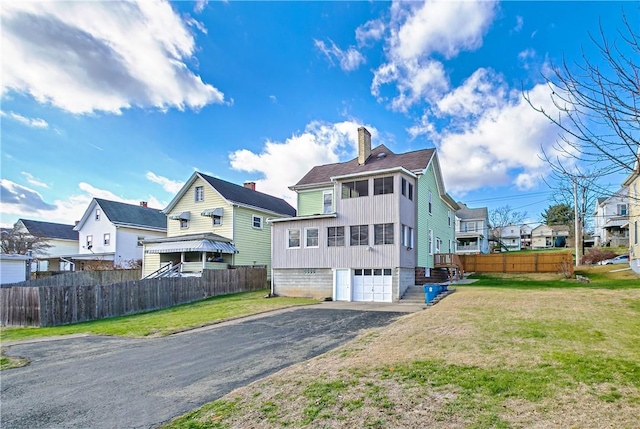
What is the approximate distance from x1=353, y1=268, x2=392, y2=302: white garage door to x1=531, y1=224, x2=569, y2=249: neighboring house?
219 feet

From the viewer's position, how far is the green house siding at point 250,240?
2909 cm

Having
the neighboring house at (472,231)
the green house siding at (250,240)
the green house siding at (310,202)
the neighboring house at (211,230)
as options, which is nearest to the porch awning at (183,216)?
the neighboring house at (211,230)

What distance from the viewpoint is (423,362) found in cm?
704

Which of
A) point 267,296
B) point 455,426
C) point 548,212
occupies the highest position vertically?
point 548,212

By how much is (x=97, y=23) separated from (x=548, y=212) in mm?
79573

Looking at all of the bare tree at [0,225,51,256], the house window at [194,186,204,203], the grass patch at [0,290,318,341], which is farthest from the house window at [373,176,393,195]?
the bare tree at [0,225,51,256]

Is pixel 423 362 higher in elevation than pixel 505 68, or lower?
lower

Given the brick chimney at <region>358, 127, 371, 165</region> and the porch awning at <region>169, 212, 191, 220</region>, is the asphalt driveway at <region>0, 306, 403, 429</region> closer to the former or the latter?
the brick chimney at <region>358, 127, 371, 165</region>

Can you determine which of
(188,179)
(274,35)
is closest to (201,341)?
(274,35)

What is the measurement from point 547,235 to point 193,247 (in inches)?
3096

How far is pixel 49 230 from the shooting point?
4712 centimetres

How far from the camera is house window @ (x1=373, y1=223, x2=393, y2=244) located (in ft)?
69.4

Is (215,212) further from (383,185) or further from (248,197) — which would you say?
(383,185)

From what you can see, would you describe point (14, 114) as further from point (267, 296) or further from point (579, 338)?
point (579, 338)
